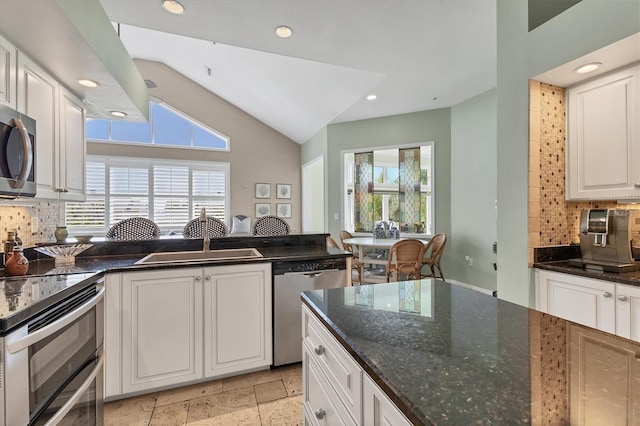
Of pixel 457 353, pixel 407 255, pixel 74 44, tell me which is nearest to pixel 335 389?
pixel 457 353

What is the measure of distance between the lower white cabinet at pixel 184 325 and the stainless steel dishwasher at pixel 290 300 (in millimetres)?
64

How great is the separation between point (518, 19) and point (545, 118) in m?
0.72

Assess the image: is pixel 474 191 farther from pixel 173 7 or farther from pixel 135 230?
pixel 135 230

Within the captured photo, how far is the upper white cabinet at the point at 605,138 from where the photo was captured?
1.79 meters

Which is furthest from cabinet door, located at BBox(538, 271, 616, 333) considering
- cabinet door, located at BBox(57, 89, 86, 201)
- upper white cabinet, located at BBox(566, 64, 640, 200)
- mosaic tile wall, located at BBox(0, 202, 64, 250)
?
A: mosaic tile wall, located at BBox(0, 202, 64, 250)

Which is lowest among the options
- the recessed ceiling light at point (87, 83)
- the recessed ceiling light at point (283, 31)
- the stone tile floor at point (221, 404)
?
the stone tile floor at point (221, 404)

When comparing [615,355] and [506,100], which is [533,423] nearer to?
[615,355]

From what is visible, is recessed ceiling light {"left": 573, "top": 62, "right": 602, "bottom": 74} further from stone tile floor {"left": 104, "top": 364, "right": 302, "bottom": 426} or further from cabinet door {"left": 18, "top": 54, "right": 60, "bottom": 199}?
cabinet door {"left": 18, "top": 54, "right": 60, "bottom": 199}

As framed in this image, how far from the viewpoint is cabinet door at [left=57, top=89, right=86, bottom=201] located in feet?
6.93

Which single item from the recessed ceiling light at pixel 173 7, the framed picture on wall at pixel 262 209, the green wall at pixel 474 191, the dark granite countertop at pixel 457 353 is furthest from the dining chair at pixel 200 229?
the framed picture on wall at pixel 262 209

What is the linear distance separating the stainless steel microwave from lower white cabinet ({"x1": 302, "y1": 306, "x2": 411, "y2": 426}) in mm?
1545

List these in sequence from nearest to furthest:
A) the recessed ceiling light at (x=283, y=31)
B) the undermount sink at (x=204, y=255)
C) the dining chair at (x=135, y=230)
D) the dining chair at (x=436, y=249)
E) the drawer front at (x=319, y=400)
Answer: the drawer front at (x=319, y=400) < the undermount sink at (x=204, y=255) < the recessed ceiling light at (x=283, y=31) < the dining chair at (x=135, y=230) < the dining chair at (x=436, y=249)

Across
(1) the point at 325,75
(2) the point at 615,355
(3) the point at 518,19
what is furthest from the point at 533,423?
(1) the point at 325,75

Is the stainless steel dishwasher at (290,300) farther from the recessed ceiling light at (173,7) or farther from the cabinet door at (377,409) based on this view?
the recessed ceiling light at (173,7)
